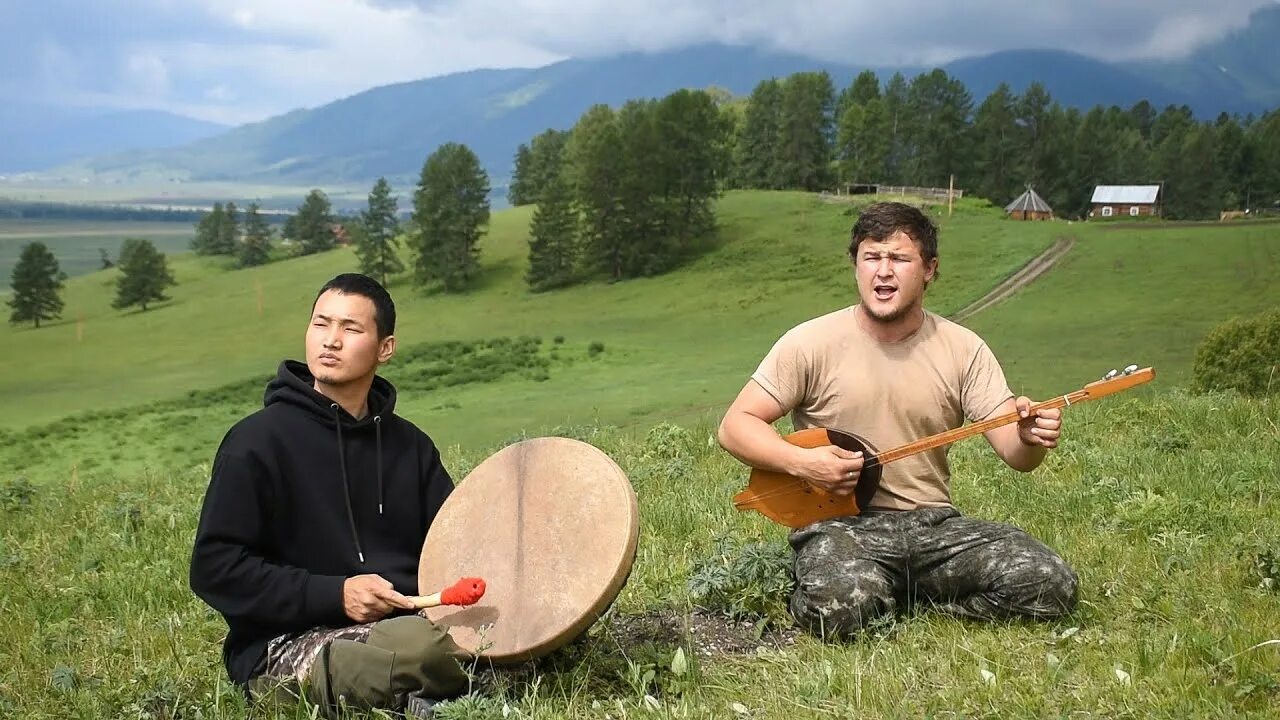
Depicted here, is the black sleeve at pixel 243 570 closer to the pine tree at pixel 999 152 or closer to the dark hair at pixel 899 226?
the dark hair at pixel 899 226

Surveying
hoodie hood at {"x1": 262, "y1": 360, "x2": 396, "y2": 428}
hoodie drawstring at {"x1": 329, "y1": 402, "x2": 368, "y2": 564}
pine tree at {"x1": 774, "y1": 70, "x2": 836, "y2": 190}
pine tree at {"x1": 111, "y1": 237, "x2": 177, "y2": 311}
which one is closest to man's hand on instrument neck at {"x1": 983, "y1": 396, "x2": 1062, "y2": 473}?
hoodie hood at {"x1": 262, "y1": 360, "x2": 396, "y2": 428}

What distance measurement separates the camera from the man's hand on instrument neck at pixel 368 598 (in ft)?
13.1

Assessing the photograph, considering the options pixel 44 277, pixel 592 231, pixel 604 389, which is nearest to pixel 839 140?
pixel 592 231

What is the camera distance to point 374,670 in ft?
12.7

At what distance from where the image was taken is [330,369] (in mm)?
4273

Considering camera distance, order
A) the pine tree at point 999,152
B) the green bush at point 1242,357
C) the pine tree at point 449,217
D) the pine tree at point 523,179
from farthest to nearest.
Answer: the pine tree at point 523,179
the pine tree at point 449,217
the pine tree at point 999,152
the green bush at point 1242,357

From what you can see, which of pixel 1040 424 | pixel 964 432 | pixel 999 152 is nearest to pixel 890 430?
pixel 964 432

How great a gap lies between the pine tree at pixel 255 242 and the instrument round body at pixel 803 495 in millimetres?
116859

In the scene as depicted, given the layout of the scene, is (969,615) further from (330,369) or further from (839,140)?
(839,140)

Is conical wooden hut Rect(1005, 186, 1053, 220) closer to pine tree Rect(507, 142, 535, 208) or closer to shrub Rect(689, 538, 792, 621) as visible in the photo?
pine tree Rect(507, 142, 535, 208)

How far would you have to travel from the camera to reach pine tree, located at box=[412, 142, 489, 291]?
3127 inches

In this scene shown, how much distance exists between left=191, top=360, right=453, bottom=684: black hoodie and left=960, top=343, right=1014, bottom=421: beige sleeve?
2.47 m

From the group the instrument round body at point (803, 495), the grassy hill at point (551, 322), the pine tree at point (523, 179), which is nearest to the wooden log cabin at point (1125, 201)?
the grassy hill at point (551, 322)

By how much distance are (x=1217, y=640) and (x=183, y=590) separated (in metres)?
5.36
